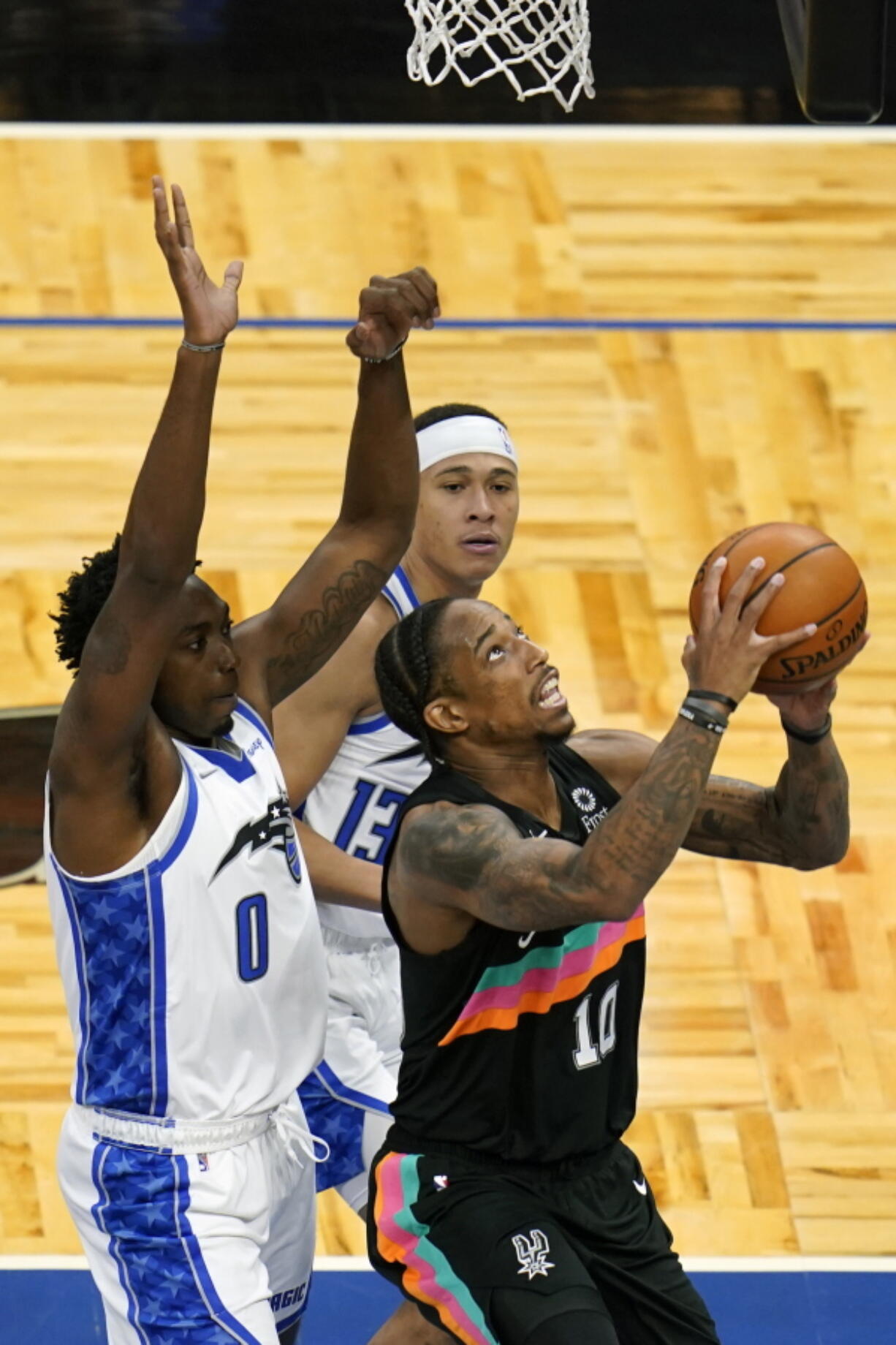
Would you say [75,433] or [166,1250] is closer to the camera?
[166,1250]

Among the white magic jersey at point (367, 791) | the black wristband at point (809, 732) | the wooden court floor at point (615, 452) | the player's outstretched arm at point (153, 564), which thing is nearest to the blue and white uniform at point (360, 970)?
the white magic jersey at point (367, 791)

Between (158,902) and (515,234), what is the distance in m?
7.44

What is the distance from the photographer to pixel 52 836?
4160mm

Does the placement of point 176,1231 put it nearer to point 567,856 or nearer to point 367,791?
point 567,856

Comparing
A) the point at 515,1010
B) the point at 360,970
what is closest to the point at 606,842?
the point at 515,1010

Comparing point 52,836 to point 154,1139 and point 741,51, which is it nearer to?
point 154,1139

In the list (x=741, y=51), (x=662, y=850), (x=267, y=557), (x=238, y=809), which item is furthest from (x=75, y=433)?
(x=662, y=850)

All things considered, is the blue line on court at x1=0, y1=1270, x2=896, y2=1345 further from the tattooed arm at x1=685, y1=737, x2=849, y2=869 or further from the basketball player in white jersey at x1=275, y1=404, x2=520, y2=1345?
the tattooed arm at x1=685, y1=737, x2=849, y2=869

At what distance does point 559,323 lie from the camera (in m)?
10.5

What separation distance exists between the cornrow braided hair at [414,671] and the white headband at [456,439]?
4.42ft

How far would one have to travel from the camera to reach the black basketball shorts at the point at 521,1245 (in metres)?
4.08

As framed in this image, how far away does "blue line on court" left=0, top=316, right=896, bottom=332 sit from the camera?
10.5 metres

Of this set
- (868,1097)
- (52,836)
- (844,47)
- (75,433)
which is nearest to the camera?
(52,836)

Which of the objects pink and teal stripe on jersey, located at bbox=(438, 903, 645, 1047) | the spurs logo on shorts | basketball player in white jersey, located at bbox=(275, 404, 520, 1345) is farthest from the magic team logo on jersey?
the spurs logo on shorts
